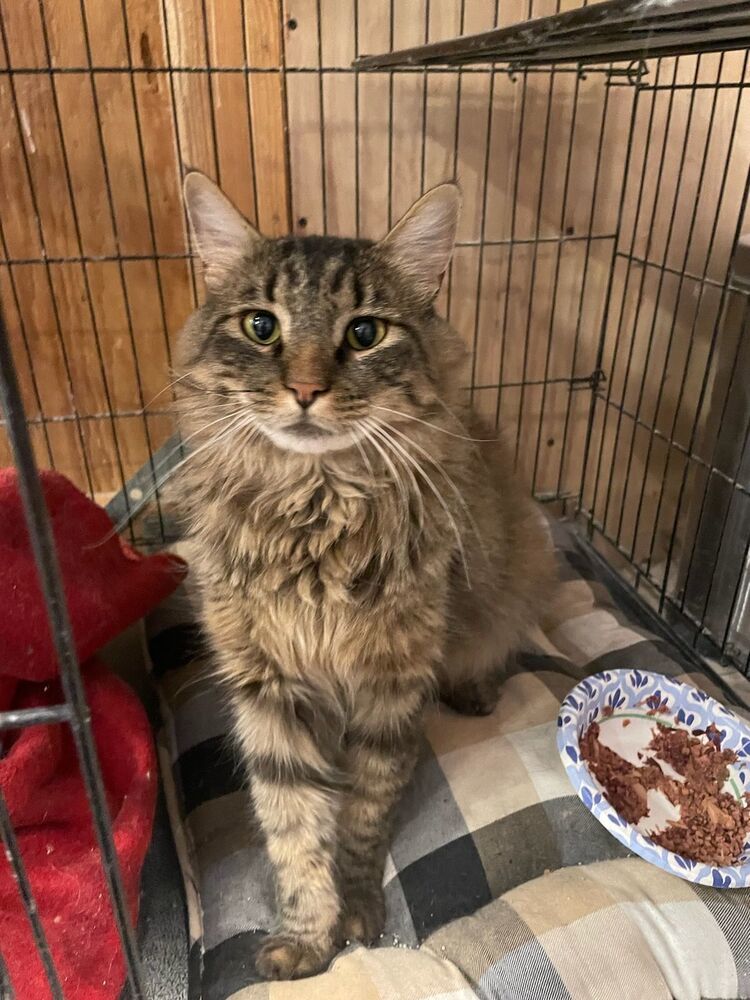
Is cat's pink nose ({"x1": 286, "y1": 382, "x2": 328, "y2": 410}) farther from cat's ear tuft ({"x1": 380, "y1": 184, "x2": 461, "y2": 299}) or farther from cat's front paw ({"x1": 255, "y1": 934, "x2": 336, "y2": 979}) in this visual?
cat's front paw ({"x1": 255, "y1": 934, "x2": 336, "y2": 979})

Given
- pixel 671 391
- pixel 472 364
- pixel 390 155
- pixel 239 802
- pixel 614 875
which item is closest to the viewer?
pixel 614 875

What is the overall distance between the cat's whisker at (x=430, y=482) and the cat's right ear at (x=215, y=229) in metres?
0.34

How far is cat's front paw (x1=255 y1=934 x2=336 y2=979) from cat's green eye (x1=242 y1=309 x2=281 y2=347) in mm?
852

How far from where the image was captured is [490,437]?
1438 millimetres

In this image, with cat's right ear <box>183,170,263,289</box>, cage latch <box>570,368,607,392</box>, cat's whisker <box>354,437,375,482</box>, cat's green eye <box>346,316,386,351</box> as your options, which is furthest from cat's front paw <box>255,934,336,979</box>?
cage latch <box>570,368,607,392</box>

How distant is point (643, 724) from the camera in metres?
1.43

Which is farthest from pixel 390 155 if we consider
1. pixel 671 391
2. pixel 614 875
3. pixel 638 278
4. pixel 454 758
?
pixel 614 875

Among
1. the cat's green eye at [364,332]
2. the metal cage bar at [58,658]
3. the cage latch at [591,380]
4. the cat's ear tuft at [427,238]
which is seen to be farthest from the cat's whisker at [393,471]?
the cage latch at [591,380]

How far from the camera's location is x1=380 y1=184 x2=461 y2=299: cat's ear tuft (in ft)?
3.37

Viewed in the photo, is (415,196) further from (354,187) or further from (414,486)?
(414,486)

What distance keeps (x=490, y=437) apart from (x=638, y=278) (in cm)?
86

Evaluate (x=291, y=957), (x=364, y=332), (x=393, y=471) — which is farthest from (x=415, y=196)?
(x=291, y=957)

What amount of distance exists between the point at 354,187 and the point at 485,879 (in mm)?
1527

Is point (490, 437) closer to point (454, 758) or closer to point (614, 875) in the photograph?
point (454, 758)
